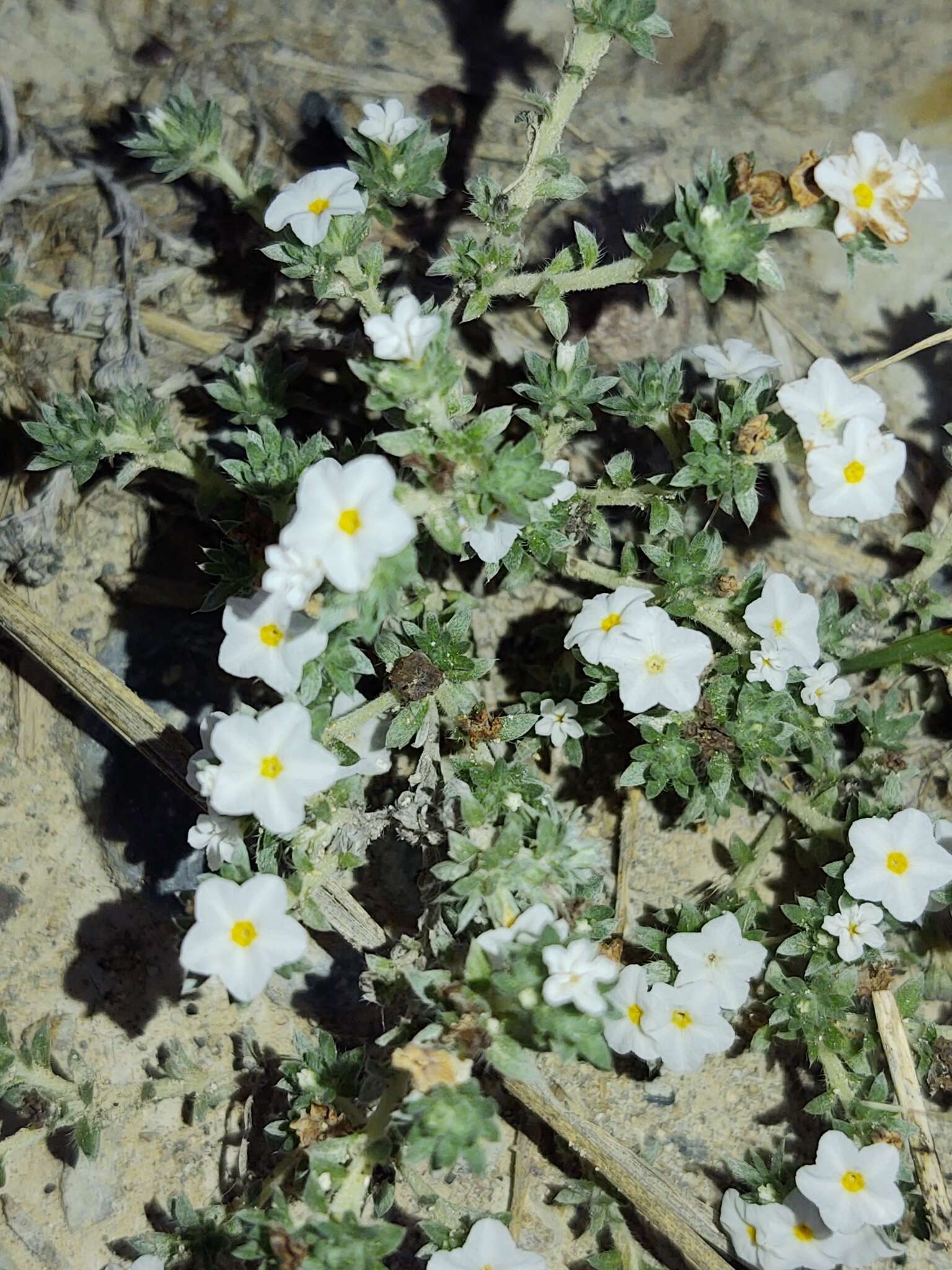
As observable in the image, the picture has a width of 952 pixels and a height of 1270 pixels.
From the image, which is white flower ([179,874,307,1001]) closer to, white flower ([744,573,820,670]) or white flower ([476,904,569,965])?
white flower ([476,904,569,965])

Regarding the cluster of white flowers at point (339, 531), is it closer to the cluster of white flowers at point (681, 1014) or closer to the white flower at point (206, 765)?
the white flower at point (206, 765)

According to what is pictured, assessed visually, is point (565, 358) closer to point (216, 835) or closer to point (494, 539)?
point (494, 539)

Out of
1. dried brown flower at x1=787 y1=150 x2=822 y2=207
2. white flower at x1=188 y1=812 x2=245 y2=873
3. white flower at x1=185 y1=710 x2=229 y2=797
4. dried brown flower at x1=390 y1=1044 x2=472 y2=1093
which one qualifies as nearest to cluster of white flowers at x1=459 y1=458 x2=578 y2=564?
white flower at x1=185 y1=710 x2=229 y2=797

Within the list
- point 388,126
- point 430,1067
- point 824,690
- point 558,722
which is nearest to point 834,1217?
point 430,1067

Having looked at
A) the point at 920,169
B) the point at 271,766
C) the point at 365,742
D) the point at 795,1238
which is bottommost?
the point at 795,1238

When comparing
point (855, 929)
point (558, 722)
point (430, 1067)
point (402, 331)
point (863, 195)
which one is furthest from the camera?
point (558, 722)

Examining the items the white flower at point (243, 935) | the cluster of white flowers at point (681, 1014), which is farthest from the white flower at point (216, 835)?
the cluster of white flowers at point (681, 1014)
